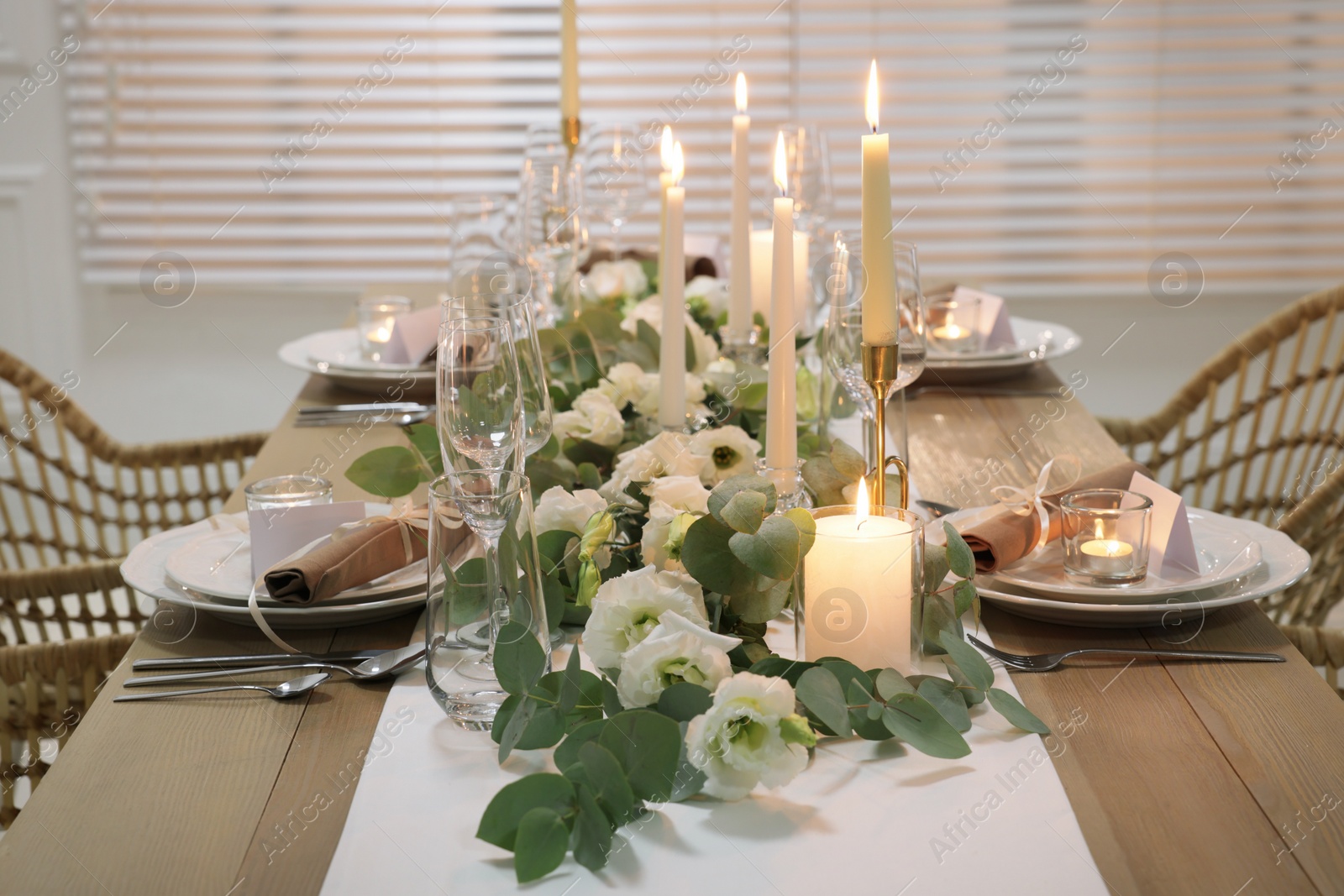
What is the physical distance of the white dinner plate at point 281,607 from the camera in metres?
0.94

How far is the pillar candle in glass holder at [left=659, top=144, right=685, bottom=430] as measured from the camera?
3.67ft

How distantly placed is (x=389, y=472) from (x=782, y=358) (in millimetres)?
353

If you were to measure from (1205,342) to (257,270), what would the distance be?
2634 mm

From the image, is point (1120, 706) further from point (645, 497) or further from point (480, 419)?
point (480, 419)

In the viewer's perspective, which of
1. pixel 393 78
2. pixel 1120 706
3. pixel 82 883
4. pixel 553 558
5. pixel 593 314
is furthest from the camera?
pixel 393 78

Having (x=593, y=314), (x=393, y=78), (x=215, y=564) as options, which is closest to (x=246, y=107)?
Result: (x=393, y=78)

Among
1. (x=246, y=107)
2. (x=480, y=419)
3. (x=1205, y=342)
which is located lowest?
(x=1205, y=342)

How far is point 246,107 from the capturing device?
3316 millimetres

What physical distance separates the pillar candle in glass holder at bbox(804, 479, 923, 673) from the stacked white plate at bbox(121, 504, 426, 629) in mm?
333

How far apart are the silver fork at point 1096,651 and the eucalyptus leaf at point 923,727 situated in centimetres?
15

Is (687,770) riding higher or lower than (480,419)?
lower

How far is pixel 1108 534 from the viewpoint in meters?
0.96

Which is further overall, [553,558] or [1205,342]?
[1205,342]

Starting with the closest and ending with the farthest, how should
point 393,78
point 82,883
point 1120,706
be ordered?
point 82,883, point 1120,706, point 393,78
